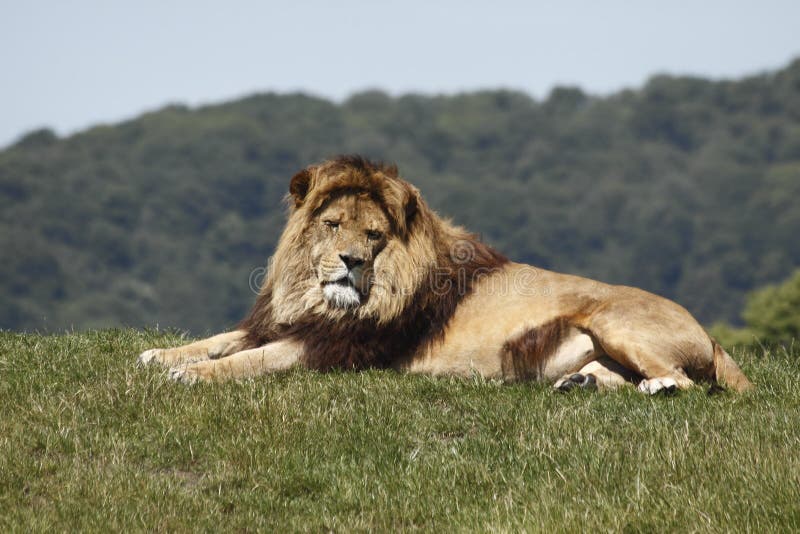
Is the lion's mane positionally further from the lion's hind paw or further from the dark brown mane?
the lion's hind paw

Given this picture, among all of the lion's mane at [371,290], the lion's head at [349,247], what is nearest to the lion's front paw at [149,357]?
the lion's mane at [371,290]

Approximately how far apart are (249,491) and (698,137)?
15673cm

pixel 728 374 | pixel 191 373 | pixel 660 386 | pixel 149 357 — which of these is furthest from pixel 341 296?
pixel 728 374

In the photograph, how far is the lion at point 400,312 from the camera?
758 cm

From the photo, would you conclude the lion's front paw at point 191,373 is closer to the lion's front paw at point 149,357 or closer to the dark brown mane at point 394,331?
the lion's front paw at point 149,357

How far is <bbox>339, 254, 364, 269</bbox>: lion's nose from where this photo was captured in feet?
25.0

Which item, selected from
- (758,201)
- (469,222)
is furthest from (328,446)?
(758,201)

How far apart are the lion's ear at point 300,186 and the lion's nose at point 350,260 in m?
0.58

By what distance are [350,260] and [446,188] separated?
133042 mm

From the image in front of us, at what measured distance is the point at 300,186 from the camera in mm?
7949

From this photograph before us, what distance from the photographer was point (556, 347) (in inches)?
304

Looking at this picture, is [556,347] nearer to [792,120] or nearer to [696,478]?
[696,478]

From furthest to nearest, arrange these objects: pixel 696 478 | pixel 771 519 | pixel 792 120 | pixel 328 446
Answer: pixel 792 120, pixel 328 446, pixel 696 478, pixel 771 519

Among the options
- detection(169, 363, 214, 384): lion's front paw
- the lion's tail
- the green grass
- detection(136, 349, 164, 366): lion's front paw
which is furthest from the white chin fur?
the lion's tail
